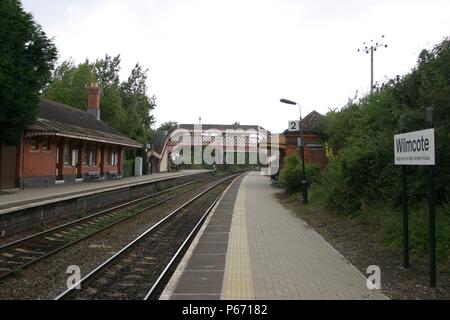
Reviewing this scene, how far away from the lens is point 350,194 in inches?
601

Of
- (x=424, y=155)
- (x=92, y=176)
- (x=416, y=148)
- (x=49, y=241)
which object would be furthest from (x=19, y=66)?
(x=424, y=155)

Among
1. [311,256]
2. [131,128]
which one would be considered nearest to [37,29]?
[311,256]

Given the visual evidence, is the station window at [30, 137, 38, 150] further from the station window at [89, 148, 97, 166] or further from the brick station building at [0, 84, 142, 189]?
the station window at [89, 148, 97, 166]

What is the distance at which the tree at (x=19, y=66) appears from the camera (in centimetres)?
1811

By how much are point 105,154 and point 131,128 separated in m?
11.6

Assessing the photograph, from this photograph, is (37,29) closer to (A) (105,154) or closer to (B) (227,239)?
(B) (227,239)

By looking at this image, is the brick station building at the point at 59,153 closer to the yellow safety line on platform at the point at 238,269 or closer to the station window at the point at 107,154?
the station window at the point at 107,154

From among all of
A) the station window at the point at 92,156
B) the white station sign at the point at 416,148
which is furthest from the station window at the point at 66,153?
the white station sign at the point at 416,148

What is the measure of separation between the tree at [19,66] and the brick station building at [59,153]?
7.96ft

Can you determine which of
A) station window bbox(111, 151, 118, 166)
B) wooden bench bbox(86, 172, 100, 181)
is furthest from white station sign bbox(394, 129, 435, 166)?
station window bbox(111, 151, 118, 166)

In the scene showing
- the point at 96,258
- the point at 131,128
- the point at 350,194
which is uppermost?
the point at 131,128

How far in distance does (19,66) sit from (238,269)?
14.3 metres

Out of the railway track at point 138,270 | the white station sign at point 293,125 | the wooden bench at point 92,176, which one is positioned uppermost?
the white station sign at point 293,125

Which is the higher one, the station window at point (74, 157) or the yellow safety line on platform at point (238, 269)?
the station window at point (74, 157)
